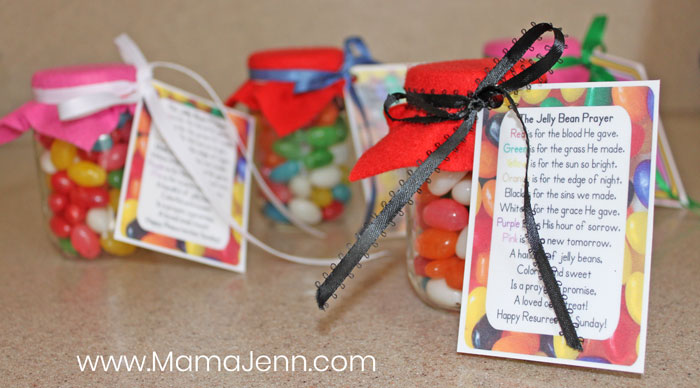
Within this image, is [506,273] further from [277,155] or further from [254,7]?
[254,7]

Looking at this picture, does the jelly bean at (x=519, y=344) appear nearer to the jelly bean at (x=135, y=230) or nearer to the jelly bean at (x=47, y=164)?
the jelly bean at (x=135, y=230)

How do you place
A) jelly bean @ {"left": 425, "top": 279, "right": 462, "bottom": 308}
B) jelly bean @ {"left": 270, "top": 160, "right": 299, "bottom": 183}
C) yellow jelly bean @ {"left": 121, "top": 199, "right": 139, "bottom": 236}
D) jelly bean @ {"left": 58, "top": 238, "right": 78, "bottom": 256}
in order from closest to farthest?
jelly bean @ {"left": 425, "top": 279, "right": 462, "bottom": 308} → yellow jelly bean @ {"left": 121, "top": 199, "right": 139, "bottom": 236} → jelly bean @ {"left": 58, "top": 238, "right": 78, "bottom": 256} → jelly bean @ {"left": 270, "top": 160, "right": 299, "bottom": 183}

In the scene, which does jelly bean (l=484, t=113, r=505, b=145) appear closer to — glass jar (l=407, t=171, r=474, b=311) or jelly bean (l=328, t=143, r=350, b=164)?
glass jar (l=407, t=171, r=474, b=311)

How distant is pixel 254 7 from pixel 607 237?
1.26 metres

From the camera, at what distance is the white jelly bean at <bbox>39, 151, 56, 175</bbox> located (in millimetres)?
832

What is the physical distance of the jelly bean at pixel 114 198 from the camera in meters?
0.83

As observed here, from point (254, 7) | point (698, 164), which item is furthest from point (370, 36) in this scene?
point (698, 164)

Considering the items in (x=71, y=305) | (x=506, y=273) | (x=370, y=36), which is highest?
(x=370, y=36)

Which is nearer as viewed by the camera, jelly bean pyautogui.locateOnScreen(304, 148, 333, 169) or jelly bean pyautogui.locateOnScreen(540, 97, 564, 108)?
jelly bean pyautogui.locateOnScreen(540, 97, 564, 108)

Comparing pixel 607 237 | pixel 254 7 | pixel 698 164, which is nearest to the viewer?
pixel 607 237

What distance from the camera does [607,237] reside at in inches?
21.2

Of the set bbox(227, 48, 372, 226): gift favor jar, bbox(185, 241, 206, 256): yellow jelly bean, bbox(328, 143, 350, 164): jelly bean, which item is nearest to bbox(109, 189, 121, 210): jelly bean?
bbox(185, 241, 206, 256): yellow jelly bean

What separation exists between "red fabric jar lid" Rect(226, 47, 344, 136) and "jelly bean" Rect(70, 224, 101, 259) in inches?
11.4

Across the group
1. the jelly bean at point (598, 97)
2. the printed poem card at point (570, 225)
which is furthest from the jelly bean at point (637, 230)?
the jelly bean at point (598, 97)
